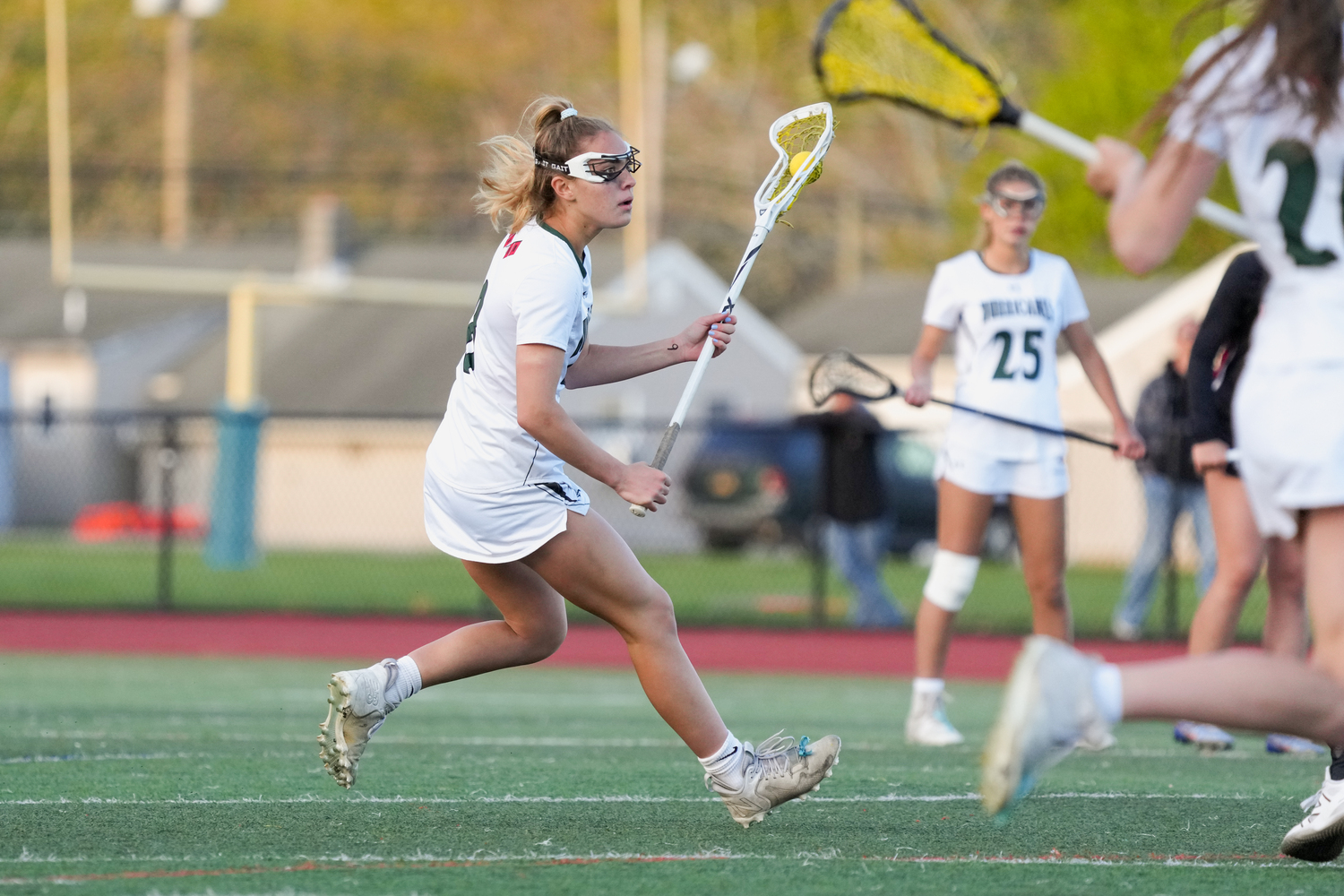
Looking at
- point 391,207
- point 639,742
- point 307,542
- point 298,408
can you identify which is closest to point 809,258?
point 391,207

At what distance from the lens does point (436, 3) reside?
1954 inches

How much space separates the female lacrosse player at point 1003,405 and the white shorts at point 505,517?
107 inches

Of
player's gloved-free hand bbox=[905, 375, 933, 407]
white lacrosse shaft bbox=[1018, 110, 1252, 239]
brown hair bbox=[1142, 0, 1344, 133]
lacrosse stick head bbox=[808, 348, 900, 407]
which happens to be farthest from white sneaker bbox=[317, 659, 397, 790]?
lacrosse stick head bbox=[808, 348, 900, 407]

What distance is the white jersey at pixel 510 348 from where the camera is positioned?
480 cm

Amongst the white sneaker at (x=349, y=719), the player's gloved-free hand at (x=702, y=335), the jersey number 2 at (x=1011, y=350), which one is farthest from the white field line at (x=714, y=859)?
the jersey number 2 at (x=1011, y=350)

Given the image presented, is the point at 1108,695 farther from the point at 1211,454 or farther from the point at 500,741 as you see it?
the point at 500,741

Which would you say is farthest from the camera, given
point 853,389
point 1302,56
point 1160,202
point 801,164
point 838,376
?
point 838,376

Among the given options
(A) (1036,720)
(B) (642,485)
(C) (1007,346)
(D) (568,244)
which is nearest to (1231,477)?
(C) (1007,346)

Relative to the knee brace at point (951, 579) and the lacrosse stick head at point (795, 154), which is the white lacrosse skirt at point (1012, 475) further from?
the lacrosse stick head at point (795, 154)

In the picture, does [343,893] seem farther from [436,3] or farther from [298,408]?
[436,3]

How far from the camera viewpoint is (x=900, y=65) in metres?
6.37

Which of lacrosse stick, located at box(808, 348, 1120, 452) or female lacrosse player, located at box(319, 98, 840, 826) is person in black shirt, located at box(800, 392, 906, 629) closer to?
lacrosse stick, located at box(808, 348, 1120, 452)

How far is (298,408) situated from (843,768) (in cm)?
3303

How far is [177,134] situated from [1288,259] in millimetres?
40510
